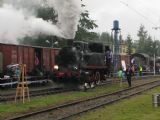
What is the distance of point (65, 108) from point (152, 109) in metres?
3.59

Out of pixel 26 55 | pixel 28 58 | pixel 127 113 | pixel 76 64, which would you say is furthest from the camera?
pixel 28 58

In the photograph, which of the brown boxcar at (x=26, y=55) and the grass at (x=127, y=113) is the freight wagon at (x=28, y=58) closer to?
the brown boxcar at (x=26, y=55)

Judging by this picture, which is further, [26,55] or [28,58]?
[28,58]

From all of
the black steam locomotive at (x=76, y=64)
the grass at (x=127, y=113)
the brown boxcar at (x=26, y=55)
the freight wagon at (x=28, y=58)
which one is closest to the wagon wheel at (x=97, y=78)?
the black steam locomotive at (x=76, y=64)

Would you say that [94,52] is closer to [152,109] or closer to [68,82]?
[68,82]

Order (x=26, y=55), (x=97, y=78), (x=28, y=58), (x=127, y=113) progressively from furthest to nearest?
1. (x=28, y=58)
2. (x=26, y=55)
3. (x=97, y=78)
4. (x=127, y=113)

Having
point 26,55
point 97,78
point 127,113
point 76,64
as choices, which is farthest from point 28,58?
point 127,113

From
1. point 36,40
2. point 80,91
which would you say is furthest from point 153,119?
point 36,40

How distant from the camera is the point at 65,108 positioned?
17.8 m

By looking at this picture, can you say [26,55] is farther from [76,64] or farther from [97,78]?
[76,64]

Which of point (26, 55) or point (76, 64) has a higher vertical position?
point (26, 55)

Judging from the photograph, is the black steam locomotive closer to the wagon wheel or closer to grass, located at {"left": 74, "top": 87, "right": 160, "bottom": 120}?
the wagon wheel

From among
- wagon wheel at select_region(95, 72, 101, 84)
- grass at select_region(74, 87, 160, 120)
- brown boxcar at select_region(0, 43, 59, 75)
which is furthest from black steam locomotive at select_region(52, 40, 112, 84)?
grass at select_region(74, 87, 160, 120)

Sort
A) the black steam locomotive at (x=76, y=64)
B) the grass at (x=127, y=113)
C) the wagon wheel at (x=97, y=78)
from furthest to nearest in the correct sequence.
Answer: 1. the wagon wheel at (x=97, y=78)
2. the black steam locomotive at (x=76, y=64)
3. the grass at (x=127, y=113)
